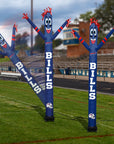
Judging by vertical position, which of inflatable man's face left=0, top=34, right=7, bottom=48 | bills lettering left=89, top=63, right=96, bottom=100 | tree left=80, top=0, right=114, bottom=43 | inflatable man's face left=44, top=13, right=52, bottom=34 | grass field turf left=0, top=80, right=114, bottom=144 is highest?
tree left=80, top=0, right=114, bottom=43

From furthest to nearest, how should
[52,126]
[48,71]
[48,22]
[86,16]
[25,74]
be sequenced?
[86,16] → [25,74] → [48,22] → [48,71] → [52,126]

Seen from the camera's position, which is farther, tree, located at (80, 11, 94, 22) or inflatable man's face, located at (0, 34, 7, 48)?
tree, located at (80, 11, 94, 22)

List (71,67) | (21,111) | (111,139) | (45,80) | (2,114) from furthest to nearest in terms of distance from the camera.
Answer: (71,67), (21,111), (2,114), (45,80), (111,139)

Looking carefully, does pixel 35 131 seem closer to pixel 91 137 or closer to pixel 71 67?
pixel 91 137

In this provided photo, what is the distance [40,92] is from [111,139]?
281 centimetres

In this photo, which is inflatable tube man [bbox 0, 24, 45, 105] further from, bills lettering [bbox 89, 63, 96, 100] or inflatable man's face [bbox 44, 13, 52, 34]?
bills lettering [bbox 89, 63, 96, 100]

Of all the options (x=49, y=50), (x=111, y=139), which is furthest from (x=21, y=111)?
(x=111, y=139)

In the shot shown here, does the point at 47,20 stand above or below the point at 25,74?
above

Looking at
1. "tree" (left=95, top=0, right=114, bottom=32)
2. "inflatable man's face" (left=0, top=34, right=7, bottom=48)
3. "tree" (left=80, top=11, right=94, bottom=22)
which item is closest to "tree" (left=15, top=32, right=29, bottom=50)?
"inflatable man's face" (left=0, top=34, right=7, bottom=48)

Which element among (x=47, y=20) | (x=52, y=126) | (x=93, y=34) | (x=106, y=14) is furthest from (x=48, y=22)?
(x=106, y=14)

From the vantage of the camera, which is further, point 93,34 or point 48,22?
point 48,22

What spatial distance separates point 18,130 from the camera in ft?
23.0

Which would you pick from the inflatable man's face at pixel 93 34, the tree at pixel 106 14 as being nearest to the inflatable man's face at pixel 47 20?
the inflatable man's face at pixel 93 34

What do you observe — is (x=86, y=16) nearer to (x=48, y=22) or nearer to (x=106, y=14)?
(x=106, y=14)
